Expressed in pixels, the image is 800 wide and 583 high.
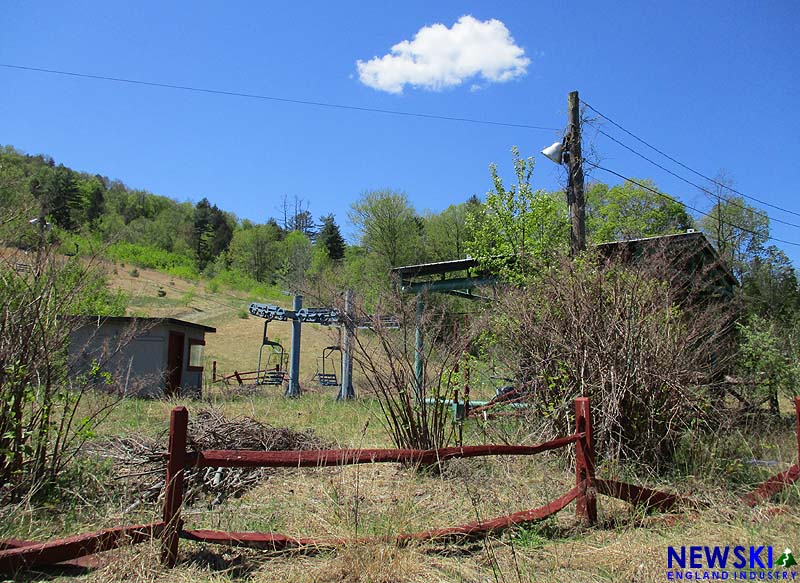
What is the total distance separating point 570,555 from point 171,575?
2.44 m

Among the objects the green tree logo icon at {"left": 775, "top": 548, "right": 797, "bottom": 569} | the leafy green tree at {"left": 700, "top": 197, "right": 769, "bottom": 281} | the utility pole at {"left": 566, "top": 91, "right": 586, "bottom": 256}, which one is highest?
the leafy green tree at {"left": 700, "top": 197, "right": 769, "bottom": 281}

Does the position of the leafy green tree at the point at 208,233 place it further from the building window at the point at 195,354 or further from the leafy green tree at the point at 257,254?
the building window at the point at 195,354

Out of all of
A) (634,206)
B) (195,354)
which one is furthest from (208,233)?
(195,354)

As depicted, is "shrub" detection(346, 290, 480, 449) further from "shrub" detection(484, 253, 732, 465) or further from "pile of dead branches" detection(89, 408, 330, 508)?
"pile of dead branches" detection(89, 408, 330, 508)

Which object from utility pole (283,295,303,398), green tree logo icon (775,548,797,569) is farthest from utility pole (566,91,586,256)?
utility pole (283,295,303,398)

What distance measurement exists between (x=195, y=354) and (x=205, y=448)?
1470 cm

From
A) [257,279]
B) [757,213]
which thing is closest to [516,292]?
[757,213]

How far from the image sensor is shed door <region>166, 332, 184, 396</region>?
59.4ft

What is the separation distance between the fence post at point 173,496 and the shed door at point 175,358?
609 inches

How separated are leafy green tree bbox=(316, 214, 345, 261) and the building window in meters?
42.7

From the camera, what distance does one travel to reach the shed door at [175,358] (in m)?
18.1

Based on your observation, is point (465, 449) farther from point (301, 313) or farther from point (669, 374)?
point (301, 313)

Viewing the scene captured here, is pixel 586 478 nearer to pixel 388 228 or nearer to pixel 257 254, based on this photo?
pixel 388 228

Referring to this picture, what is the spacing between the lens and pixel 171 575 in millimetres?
3234
